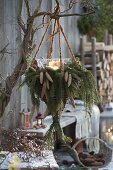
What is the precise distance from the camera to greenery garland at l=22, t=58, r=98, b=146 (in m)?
5.69

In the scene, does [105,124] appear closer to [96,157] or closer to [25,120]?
[96,157]

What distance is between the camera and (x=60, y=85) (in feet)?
18.6

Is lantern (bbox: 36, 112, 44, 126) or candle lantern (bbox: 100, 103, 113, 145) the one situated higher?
lantern (bbox: 36, 112, 44, 126)

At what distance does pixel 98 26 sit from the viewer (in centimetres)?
1445

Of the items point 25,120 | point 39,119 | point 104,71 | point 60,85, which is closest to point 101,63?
point 104,71

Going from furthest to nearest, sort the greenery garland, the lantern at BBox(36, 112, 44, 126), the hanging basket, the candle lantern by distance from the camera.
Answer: the candle lantern
the hanging basket
the lantern at BBox(36, 112, 44, 126)
the greenery garland

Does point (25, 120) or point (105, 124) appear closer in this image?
point (25, 120)

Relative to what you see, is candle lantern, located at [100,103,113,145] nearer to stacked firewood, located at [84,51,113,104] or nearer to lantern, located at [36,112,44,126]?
stacked firewood, located at [84,51,113,104]

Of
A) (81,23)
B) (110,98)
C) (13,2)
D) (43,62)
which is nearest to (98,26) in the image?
(81,23)

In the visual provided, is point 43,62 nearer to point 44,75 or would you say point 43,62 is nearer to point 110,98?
point 44,75

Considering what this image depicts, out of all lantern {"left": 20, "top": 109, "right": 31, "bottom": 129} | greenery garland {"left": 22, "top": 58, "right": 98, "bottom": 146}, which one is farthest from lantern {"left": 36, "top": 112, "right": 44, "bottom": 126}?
greenery garland {"left": 22, "top": 58, "right": 98, "bottom": 146}

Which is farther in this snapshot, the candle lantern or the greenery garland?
the candle lantern

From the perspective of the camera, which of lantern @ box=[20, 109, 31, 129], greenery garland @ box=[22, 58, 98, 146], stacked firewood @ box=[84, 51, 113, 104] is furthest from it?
stacked firewood @ box=[84, 51, 113, 104]

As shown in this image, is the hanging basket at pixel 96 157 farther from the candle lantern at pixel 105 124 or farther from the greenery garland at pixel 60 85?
the greenery garland at pixel 60 85
